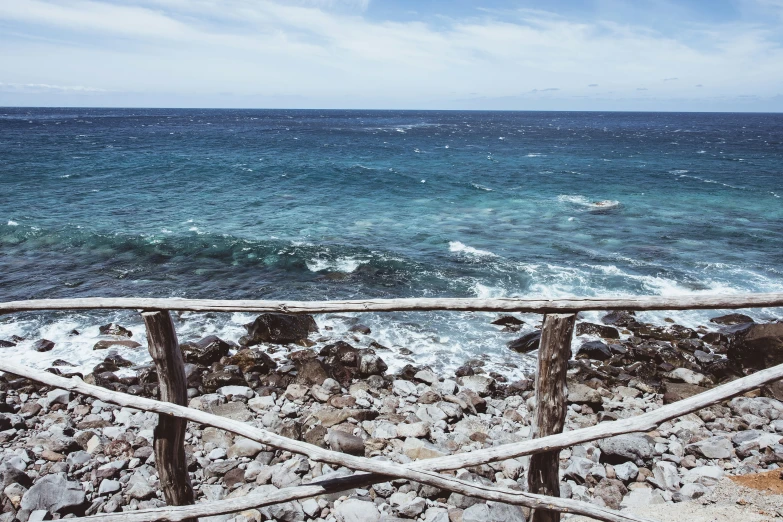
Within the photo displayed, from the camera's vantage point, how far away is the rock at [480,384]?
35.4 ft

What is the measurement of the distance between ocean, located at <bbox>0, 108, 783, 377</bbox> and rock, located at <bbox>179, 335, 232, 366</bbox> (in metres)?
1.07

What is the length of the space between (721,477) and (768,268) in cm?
1687

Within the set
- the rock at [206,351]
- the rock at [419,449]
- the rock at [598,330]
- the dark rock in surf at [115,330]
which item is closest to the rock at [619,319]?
the rock at [598,330]

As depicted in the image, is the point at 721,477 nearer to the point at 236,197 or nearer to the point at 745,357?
the point at 745,357

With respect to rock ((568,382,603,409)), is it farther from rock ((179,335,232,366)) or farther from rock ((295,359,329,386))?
rock ((179,335,232,366))

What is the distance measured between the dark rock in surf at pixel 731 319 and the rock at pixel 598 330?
3763mm

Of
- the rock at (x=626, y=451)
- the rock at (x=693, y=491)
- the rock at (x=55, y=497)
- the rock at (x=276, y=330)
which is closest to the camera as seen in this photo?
the rock at (x=55, y=497)

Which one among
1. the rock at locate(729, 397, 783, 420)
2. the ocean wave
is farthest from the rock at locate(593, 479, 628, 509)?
the ocean wave

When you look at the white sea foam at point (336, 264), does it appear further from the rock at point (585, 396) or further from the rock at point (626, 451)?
the rock at point (626, 451)

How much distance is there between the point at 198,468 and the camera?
23.9ft

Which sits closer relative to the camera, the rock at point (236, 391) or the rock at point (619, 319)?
the rock at point (236, 391)

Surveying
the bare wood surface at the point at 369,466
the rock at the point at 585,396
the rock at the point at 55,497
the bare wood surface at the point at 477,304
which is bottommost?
the rock at the point at 585,396

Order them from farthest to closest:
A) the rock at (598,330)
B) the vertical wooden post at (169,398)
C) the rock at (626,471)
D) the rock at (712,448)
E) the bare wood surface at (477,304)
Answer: the rock at (598,330)
the rock at (712,448)
the rock at (626,471)
the vertical wooden post at (169,398)
the bare wood surface at (477,304)

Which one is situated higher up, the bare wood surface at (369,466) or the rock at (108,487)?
the bare wood surface at (369,466)
